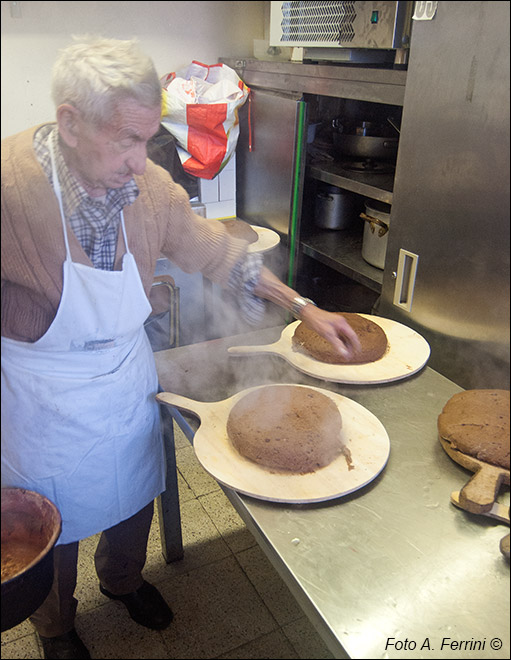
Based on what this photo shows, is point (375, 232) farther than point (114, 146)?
Yes

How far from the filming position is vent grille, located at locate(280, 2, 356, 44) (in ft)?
2.52

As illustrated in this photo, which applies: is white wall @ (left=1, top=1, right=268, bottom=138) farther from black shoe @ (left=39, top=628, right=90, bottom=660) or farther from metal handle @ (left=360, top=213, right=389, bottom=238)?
black shoe @ (left=39, top=628, right=90, bottom=660)

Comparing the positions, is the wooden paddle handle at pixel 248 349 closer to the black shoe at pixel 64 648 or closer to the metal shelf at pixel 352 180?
the metal shelf at pixel 352 180

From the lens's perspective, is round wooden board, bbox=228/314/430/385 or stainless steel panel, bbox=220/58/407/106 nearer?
stainless steel panel, bbox=220/58/407/106

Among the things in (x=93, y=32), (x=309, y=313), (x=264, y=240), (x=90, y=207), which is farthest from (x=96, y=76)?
(x=309, y=313)

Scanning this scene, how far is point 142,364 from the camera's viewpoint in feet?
3.52

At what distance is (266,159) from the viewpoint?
1.00 m

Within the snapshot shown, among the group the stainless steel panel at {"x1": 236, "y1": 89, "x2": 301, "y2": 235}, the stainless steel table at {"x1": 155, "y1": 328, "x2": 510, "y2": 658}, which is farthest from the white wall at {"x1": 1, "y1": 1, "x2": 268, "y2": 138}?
the stainless steel table at {"x1": 155, "y1": 328, "x2": 510, "y2": 658}

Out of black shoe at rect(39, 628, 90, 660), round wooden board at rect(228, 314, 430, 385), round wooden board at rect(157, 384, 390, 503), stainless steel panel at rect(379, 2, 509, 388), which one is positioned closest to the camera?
stainless steel panel at rect(379, 2, 509, 388)

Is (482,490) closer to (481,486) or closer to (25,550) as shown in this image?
(481,486)

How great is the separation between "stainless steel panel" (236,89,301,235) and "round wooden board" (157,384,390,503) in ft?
1.35

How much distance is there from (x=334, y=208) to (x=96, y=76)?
84 centimetres

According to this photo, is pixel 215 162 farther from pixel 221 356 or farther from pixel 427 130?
pixel 221 356

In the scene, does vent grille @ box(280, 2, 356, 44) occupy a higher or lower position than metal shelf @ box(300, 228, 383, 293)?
higher
